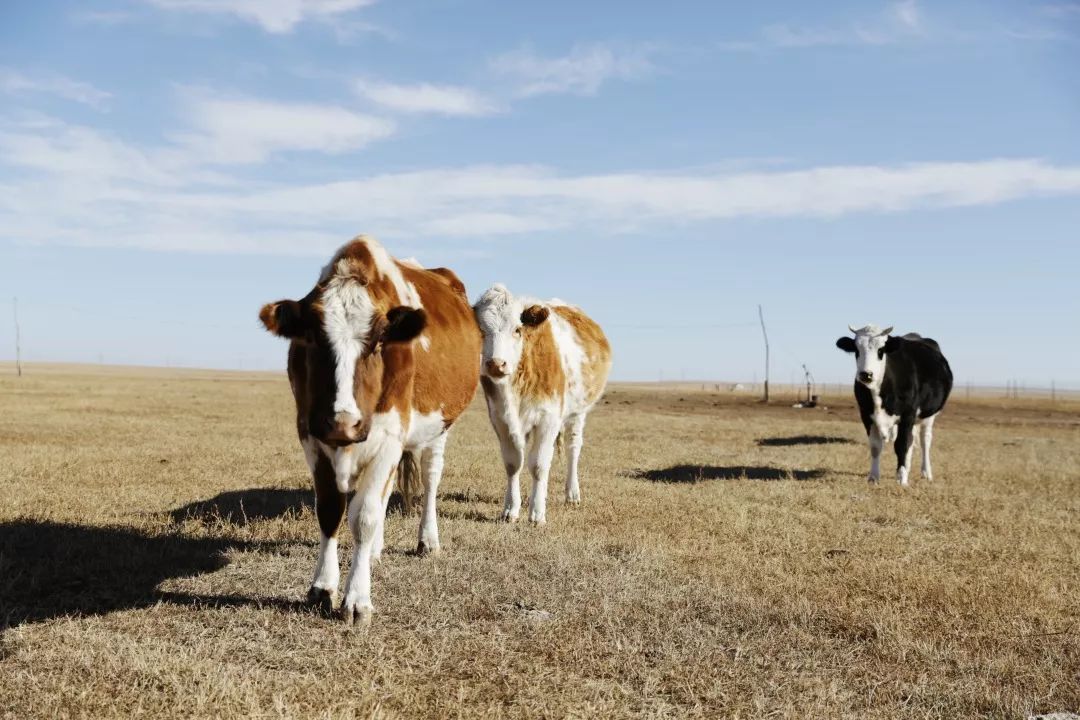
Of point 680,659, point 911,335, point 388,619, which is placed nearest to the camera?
point 680,659

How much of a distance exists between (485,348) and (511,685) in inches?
178

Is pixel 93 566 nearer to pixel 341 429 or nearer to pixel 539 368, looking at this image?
pixel 341 429

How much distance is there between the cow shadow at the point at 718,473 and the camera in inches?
520

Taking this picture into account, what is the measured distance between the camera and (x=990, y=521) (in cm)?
998

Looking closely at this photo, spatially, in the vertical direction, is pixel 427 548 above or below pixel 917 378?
below

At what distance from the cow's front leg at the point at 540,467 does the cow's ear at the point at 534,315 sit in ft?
3.84

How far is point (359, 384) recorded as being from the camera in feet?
17.2

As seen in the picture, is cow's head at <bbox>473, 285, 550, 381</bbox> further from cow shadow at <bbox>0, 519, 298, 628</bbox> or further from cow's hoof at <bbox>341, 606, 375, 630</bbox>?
cow's hoof at <bbox>341, 606, 375, 630</bbox>

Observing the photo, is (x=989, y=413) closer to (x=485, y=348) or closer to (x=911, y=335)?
(x=911, y=335)

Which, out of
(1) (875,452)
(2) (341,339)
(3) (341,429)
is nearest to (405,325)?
(2) (341,339)

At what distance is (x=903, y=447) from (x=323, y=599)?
10783mm

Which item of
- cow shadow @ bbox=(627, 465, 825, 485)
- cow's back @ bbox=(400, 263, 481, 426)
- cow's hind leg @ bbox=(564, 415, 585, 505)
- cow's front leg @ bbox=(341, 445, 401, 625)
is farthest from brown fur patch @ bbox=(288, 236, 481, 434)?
cow shadow @ bbox=(627, 465, 825, 485)

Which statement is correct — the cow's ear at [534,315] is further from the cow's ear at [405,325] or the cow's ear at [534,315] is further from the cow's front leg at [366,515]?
the cow's ear at [405,325]

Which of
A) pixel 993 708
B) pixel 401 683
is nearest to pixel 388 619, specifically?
pixel 401 683
